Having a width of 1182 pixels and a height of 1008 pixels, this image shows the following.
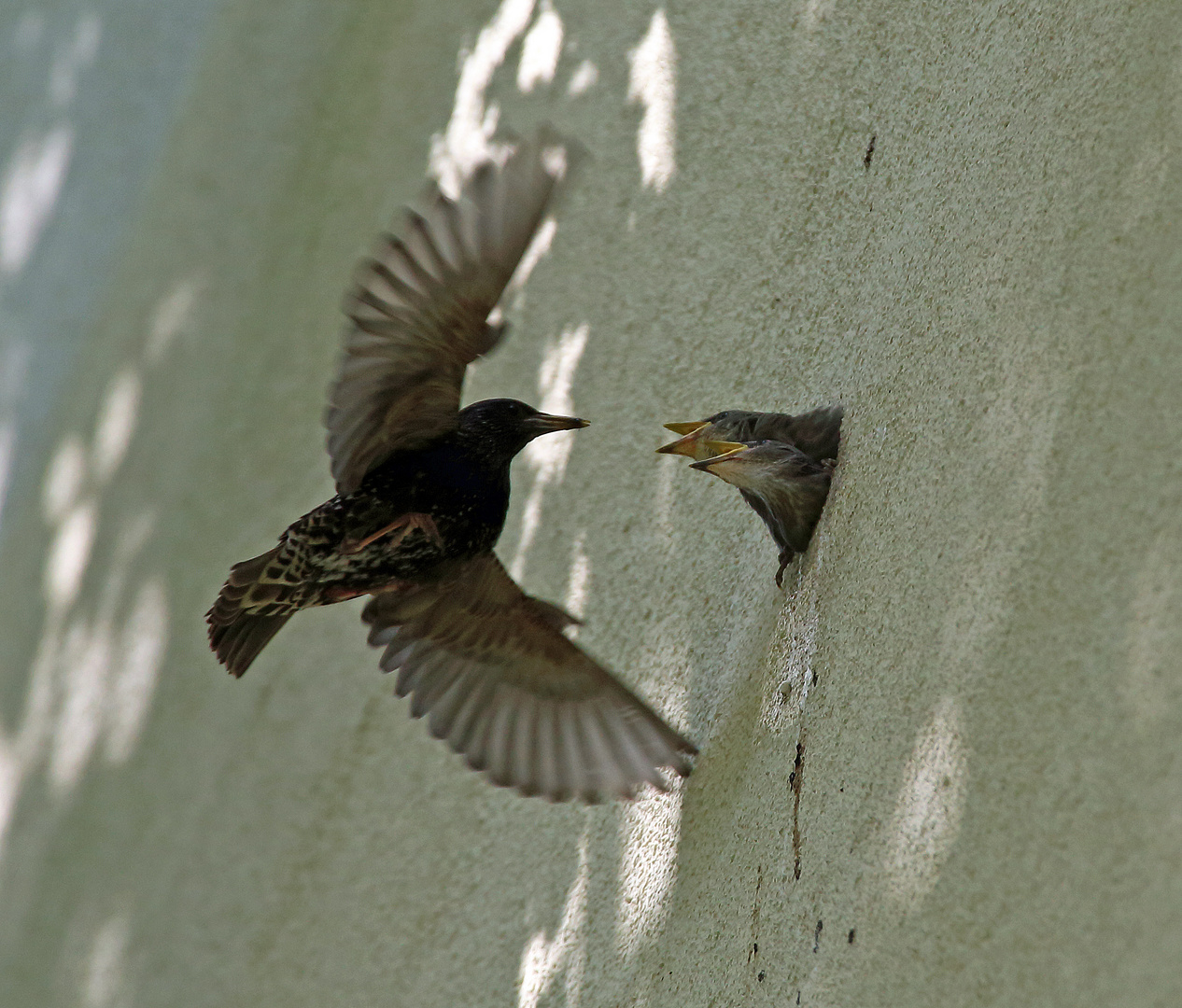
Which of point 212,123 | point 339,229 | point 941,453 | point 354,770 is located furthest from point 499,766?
point 212,123

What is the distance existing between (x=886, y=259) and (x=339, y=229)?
12.8ft

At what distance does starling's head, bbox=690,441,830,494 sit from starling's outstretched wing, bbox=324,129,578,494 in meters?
0.60

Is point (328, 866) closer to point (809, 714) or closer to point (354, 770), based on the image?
point (354, 770)

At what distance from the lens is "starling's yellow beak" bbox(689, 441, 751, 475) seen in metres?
2.74

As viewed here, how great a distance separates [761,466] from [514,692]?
998 millimetres

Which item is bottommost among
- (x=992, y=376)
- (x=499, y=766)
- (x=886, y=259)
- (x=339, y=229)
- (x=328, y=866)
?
(x=328, y=866)

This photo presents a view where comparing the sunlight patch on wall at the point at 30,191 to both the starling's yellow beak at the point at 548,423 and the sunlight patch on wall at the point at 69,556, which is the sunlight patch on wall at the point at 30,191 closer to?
the sunlight patch on wall at the point at 69,556

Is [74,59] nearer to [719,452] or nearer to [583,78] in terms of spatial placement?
[583,78]

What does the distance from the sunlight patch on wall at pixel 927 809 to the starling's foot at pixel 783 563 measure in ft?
2.53

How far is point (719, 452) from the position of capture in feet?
9.54

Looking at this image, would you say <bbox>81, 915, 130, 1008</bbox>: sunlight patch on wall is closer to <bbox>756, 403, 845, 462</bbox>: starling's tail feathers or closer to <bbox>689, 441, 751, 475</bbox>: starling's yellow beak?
<bbox>689, 441, 751, 475</bbox>: starling's yellow beak

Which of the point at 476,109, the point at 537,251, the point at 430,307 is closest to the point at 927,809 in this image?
the point at 430,307

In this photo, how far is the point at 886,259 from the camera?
2.80m

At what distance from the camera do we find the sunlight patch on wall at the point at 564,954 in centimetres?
318
